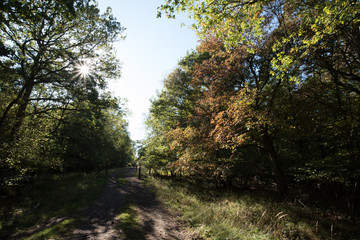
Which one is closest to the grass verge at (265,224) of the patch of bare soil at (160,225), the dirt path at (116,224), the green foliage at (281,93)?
the patch of bare soil at (160,225)

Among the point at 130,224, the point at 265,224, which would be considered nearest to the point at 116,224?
the point at 130,224

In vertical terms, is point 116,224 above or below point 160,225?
above

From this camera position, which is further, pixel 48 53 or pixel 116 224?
pixel 48 53

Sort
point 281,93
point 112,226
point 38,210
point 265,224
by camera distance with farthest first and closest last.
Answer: point 281,93
point 38,210
point 112,226
point 265,224

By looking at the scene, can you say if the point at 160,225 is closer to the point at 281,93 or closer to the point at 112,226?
the point at 112,226

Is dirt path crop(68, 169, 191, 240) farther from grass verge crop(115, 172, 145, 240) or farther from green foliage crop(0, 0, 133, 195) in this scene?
green foliage crop(0, 0, 133, 195)

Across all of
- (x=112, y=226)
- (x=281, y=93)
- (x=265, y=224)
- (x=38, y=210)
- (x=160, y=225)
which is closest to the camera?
(x=265, y=224)

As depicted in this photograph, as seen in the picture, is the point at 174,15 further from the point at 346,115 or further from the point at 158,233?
the point at 346,115

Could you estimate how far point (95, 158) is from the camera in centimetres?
2588

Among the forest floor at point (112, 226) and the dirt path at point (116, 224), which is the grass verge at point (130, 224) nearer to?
the forest floor at point (112, 226)

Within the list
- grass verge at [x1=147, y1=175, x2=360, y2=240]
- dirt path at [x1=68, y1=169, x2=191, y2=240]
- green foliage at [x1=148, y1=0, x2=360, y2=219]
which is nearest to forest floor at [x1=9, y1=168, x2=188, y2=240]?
dirt path at [x1=68, y1=169, x2=191, y2=240]

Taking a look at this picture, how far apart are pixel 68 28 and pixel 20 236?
12907mm

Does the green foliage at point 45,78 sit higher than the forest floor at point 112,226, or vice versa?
the green foliage at point 45,78

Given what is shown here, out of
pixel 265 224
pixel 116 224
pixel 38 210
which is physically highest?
pixel 265 224
